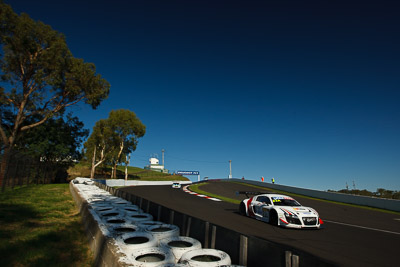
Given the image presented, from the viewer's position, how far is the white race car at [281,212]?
26.0ft

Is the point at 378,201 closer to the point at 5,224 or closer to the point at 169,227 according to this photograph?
the point at 169,227

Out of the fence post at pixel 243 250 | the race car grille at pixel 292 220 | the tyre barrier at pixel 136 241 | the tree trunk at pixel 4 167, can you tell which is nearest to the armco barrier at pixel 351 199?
the race car grille at pixel 292 220

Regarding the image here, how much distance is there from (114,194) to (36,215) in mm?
4783

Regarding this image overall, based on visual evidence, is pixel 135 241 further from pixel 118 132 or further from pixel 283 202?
pixel 118 132

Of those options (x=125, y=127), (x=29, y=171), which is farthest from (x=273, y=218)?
(x=125, y=127)

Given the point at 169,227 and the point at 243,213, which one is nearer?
the point at 169,227

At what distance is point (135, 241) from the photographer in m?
4.51

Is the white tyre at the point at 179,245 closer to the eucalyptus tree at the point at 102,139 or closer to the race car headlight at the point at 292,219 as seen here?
the race car headlight at the point at 292,219

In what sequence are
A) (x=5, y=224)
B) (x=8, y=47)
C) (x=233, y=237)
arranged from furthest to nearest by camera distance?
(x=8, y=47) → (x=5, y=224) → (x=233, y=237)

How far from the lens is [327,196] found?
22.8 metres

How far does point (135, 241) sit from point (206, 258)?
167 centimetres

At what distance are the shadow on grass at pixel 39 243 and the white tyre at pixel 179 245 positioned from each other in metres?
1.47

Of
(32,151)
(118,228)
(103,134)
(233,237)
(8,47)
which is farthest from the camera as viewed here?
(103,134)

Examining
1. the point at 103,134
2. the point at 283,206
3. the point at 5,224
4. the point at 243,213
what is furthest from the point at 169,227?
the point at 103,134
